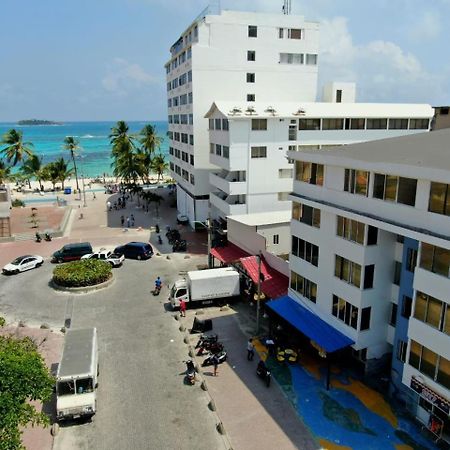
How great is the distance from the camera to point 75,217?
230 feet

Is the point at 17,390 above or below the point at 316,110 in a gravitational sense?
below

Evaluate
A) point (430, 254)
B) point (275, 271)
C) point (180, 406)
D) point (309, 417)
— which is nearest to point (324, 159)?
point (430, 254)

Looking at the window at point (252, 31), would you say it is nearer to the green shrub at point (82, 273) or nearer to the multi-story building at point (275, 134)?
the multi-story building at point (275, 134)

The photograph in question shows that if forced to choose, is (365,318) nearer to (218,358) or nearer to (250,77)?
(218,358)

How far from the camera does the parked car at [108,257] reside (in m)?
45.6

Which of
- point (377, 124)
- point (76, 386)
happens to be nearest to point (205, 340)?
point (76, 386)

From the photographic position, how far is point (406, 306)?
23.0 metres

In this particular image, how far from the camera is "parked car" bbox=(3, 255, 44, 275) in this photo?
4388 cm

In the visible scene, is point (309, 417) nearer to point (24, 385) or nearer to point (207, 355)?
point (207, 355)

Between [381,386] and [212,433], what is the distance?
409 inches

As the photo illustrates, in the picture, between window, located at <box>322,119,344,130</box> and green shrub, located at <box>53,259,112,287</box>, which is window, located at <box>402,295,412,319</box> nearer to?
green shrub, located at <box>53,259,112,287</box>

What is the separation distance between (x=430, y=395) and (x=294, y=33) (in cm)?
4862

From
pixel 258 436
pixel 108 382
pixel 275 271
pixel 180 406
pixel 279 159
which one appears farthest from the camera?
pixel 279 159

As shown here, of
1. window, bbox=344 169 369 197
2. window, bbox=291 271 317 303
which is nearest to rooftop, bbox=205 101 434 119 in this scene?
window, bbox=291 271 317 303
